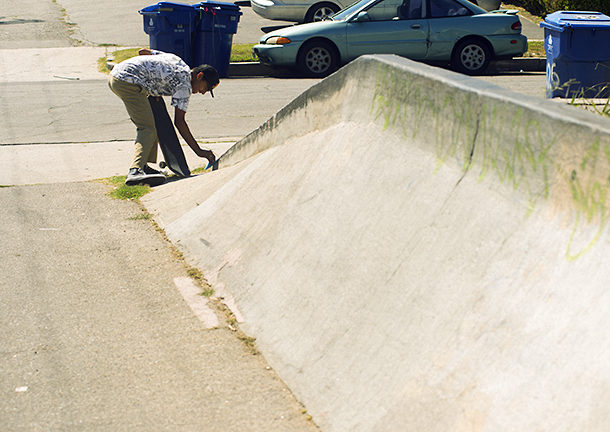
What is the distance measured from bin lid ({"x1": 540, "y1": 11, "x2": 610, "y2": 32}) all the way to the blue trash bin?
689cm

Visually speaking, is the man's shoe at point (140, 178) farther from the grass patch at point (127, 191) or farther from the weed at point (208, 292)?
the weed at point (208, 292)

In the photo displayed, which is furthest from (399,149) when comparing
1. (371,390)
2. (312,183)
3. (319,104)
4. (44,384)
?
(44,384)

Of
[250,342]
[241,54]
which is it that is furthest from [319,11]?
[250,342]

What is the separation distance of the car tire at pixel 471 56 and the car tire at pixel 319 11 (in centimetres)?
447

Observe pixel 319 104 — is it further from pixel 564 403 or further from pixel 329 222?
pixel 564 403

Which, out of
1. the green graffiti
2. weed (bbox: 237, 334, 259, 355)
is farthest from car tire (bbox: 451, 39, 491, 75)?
weed (bbox: 237, 334, 259, 355)

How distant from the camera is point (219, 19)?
12430mm

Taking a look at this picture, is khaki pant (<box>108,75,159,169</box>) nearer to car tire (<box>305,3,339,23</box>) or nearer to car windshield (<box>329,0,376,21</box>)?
car windshield (<box>329,0,376,21</box>)

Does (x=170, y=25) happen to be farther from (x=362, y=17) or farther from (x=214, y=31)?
(x=362, y=17)

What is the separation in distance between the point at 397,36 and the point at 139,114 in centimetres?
737

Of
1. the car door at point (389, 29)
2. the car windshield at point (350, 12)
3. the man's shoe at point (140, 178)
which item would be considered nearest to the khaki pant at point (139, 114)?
the man's shoe at point (140, 178)

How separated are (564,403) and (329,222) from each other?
5.73ft

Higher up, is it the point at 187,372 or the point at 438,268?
the point at 438,268

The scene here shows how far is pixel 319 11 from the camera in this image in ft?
50.9
